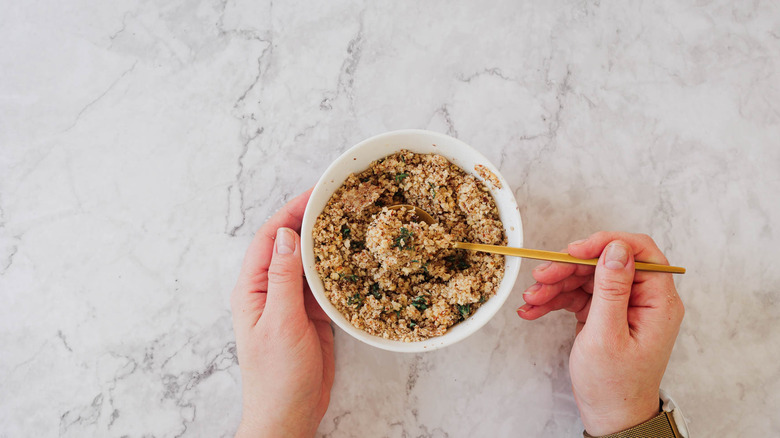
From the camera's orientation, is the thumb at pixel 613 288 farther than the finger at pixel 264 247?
No

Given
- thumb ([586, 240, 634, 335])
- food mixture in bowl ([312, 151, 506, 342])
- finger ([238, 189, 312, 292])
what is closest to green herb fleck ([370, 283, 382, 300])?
food mixture in bowl ([312, 151, 506, 342])

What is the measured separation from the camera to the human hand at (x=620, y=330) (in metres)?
1.28

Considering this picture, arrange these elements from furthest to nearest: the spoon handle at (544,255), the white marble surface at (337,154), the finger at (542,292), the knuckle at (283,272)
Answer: the white marble surface at (337,154), the finger at (542,292), the knuckle at (283,272), the spoon handle at (544,255)

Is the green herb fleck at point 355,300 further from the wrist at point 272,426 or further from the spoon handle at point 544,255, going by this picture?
the wrist at point 272,426

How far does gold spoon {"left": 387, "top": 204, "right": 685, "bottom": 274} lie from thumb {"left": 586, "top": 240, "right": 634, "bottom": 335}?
0.10 feet

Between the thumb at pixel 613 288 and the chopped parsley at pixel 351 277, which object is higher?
the chopped parsley at pixel 351 277

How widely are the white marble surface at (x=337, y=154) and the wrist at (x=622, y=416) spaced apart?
0.63ft

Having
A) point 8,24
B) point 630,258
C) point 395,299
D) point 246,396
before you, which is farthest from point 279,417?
point 8,24

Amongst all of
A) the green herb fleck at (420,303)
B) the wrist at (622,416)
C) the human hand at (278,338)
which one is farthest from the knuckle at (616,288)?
the human hand at (278,338)

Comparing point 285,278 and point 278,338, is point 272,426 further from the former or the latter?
point 285,278

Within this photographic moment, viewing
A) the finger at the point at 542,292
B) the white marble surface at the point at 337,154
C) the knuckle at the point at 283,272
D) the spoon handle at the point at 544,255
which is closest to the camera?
the spoon handle at the point at 544,255

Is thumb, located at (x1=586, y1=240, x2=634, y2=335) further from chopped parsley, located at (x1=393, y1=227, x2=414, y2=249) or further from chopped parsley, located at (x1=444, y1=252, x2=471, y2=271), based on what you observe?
chopped parsley, located at (x1=393, y1=227, x2=414, y2=249)

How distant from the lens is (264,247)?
1.46 metres

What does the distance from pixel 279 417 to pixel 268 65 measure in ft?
3.63
